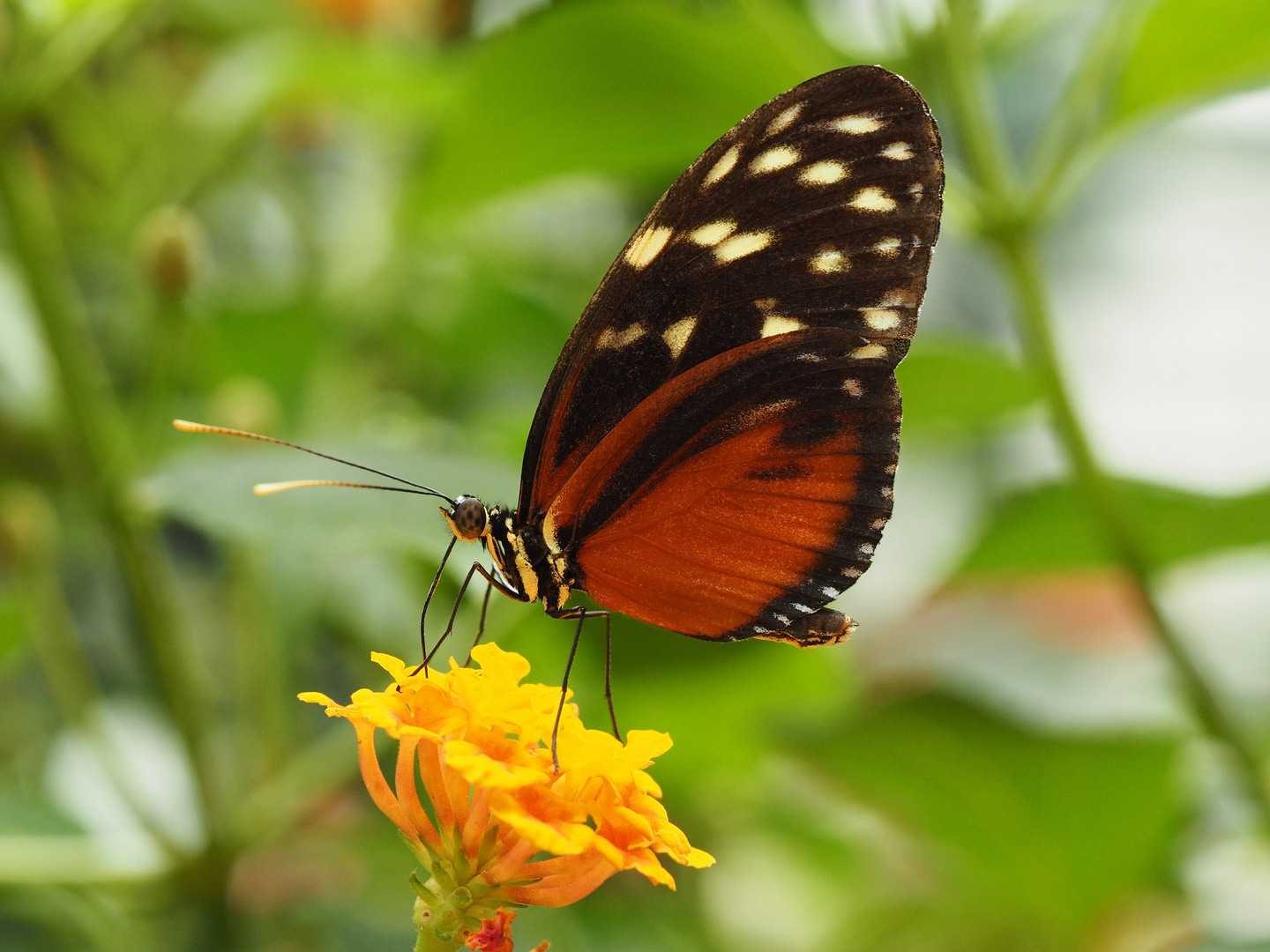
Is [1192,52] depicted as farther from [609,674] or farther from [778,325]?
[609,674]

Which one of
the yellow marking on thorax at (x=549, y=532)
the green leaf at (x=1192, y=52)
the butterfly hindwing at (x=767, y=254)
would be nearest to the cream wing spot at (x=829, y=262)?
the butterfly hindwing at (x=767, y=254)

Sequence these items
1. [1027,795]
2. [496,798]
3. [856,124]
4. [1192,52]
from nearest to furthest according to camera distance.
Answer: [496,798]
[856,124]
[1192,52]
[1027,795]

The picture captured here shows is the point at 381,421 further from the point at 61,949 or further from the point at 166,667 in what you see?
the point at 61,949

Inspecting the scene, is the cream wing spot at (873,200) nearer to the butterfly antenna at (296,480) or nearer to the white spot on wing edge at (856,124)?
the white spot on wing edge at (856,124)

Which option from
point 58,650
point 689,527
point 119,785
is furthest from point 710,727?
point 58,650

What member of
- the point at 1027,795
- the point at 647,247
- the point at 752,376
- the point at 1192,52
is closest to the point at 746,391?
the point at 752,376

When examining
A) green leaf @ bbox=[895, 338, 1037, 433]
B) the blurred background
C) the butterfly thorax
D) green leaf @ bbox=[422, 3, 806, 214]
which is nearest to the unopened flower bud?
the blurred background
